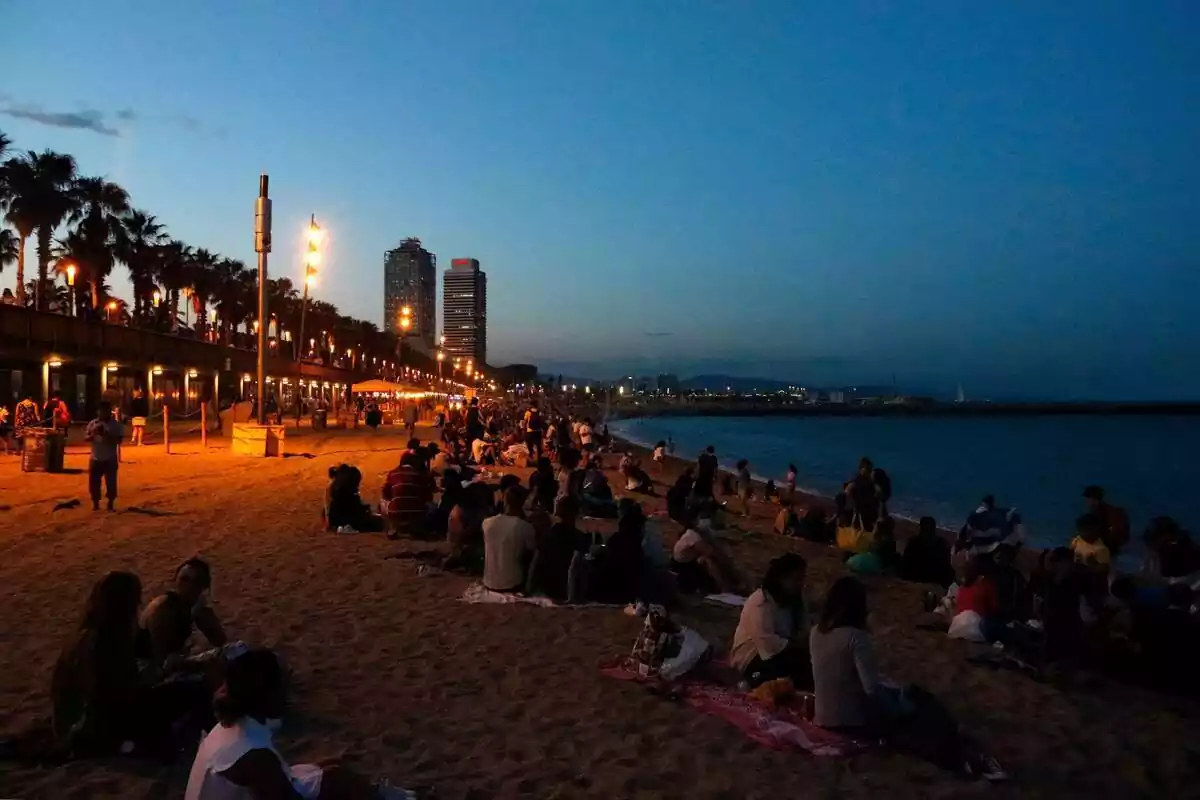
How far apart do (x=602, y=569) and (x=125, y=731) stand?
4521 millimetres

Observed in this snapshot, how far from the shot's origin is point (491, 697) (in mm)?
5914

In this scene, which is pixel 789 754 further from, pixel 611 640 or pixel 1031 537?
pixel 1031 537

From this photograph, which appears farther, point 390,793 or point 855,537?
point 855,537

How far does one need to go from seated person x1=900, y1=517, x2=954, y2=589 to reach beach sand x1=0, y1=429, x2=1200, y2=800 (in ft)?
2.38

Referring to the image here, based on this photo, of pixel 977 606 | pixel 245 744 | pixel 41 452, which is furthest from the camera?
pixel 41 452

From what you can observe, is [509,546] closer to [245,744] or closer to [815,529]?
[245,744]

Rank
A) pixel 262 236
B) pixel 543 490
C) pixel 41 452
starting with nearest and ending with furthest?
pixel 543 490
pixel 41 452
pixel 262 236

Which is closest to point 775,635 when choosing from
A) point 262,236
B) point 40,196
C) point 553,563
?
point 553,563

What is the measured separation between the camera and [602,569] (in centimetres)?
846

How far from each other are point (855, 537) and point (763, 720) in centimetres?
816

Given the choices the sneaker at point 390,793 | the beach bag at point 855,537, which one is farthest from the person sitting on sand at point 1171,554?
the sneaker at point 390,793

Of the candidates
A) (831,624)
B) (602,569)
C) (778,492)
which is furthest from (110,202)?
(831,624)

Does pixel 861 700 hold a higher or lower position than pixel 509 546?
lower

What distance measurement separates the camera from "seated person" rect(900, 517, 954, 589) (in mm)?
11055
